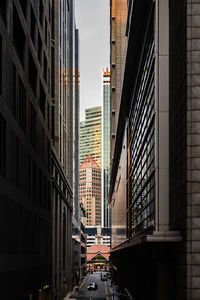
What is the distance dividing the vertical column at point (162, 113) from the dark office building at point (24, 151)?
7257 mm

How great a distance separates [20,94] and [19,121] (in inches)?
84.0

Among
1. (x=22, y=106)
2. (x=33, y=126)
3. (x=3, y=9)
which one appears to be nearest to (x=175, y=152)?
(x=3, y=9)

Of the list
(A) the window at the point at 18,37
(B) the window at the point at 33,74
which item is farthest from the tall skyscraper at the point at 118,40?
(A) the window at the point at 18,37

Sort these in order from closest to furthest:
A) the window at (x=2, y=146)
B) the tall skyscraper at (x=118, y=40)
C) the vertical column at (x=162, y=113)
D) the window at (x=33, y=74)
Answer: the vertical column at (x=162, y=113) → the window at (x=2, y=146) → the window at (x=33, y=74) → the tall skyscraper at (x=118, y=40)

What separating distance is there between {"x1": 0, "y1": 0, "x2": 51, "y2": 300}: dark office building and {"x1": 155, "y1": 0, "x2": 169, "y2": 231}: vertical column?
7.26 m

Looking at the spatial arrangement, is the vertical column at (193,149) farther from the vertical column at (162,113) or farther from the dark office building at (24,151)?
the dark office building at (24,151)

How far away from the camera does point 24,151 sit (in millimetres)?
31188

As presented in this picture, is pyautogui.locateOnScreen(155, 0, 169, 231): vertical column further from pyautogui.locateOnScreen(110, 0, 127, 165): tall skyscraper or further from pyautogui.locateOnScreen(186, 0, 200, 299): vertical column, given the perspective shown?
pyautogui.locateOnScreen(110, 0, 127, 165): tall skyscraper

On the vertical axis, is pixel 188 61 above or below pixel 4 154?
above

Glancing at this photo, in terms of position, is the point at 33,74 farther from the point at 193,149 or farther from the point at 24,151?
the point at 193,149

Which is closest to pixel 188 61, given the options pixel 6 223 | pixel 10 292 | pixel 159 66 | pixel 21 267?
pixel 159 66

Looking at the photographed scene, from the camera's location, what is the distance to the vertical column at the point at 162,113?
77.9 feet

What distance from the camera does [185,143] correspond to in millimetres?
19875

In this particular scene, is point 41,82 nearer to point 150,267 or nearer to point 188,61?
point 150,267
